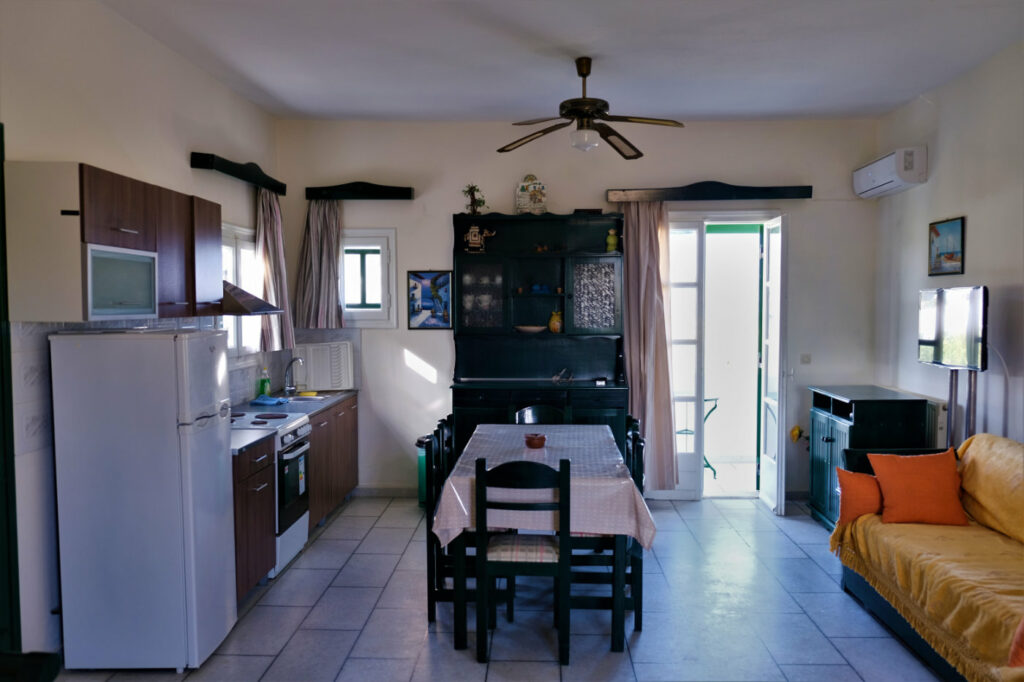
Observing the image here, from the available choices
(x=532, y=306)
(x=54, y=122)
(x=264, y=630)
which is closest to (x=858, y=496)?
(x=532, y=306)

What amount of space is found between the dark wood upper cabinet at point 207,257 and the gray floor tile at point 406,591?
1.86 meters

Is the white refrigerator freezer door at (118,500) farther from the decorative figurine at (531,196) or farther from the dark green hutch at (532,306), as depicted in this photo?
the decorative figurine at (531,196)

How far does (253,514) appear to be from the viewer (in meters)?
3.62

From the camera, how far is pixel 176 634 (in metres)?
2.96

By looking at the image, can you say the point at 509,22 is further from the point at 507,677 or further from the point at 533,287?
the point at 507,677

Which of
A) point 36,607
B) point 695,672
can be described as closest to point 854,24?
point 695,672

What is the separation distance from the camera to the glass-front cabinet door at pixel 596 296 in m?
5.45

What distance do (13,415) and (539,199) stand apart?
375cm

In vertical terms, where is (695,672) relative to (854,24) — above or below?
below

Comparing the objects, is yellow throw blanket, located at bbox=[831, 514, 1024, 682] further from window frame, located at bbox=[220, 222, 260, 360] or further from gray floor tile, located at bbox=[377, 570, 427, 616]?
window frame, located at bbox=[220, 222, 260, 360]

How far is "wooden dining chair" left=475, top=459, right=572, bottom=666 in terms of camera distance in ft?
9.84

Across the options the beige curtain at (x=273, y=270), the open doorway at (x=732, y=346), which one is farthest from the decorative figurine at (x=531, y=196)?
the open doorway at (x=732, y=346)

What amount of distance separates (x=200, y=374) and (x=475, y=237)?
286cm

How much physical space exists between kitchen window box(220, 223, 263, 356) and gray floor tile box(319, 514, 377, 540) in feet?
4.64
